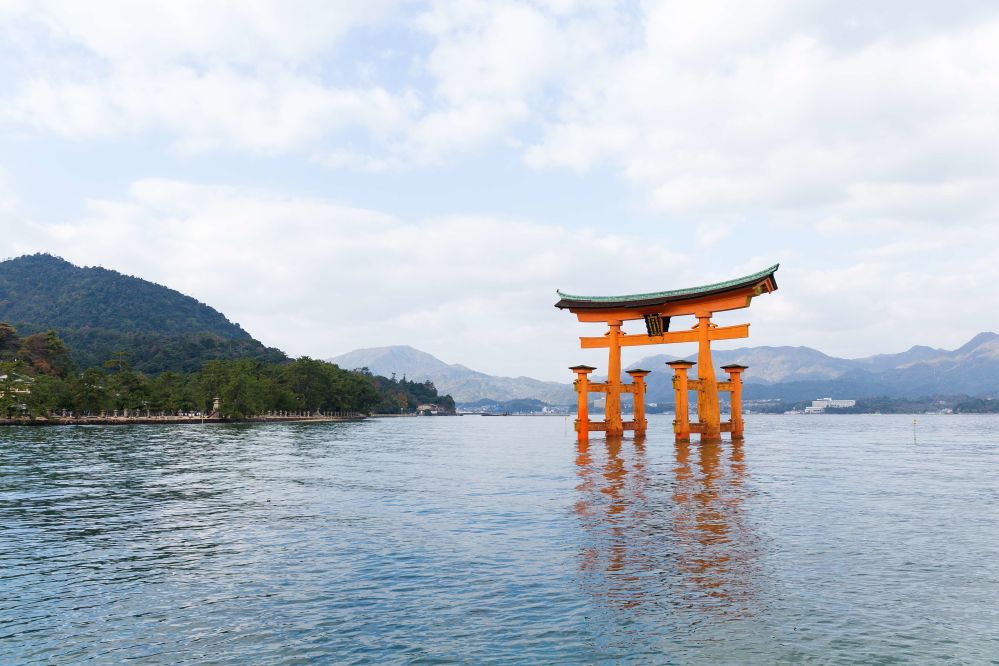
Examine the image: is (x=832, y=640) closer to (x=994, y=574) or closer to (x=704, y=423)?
(x=994, y=574)

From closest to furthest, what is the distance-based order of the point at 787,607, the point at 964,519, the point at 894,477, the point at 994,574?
the point at 787,607
the point at 994,574
the point at 964,519
the point at 894,477

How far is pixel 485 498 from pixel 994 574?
46.3 ft

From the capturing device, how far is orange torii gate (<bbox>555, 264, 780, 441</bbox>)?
144 ft

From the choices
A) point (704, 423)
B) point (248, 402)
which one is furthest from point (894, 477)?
point (248, 402)

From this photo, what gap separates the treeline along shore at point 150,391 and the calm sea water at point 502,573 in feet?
258

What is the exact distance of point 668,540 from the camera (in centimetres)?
1426

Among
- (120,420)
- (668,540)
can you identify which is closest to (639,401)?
(668,540)

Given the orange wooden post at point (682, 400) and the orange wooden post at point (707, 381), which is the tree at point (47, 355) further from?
the orange wooden post at point (707, 381)

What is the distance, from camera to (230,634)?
28.0ft

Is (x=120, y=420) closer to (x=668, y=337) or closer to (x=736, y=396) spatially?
(x=668, y=337)

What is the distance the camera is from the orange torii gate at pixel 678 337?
43875mm

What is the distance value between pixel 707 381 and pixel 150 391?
312 feet

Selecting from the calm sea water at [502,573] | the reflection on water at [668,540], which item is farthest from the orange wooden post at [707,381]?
the calm sea water at [502,573]

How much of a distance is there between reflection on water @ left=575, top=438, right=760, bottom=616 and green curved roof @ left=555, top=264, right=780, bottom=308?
17802mm
